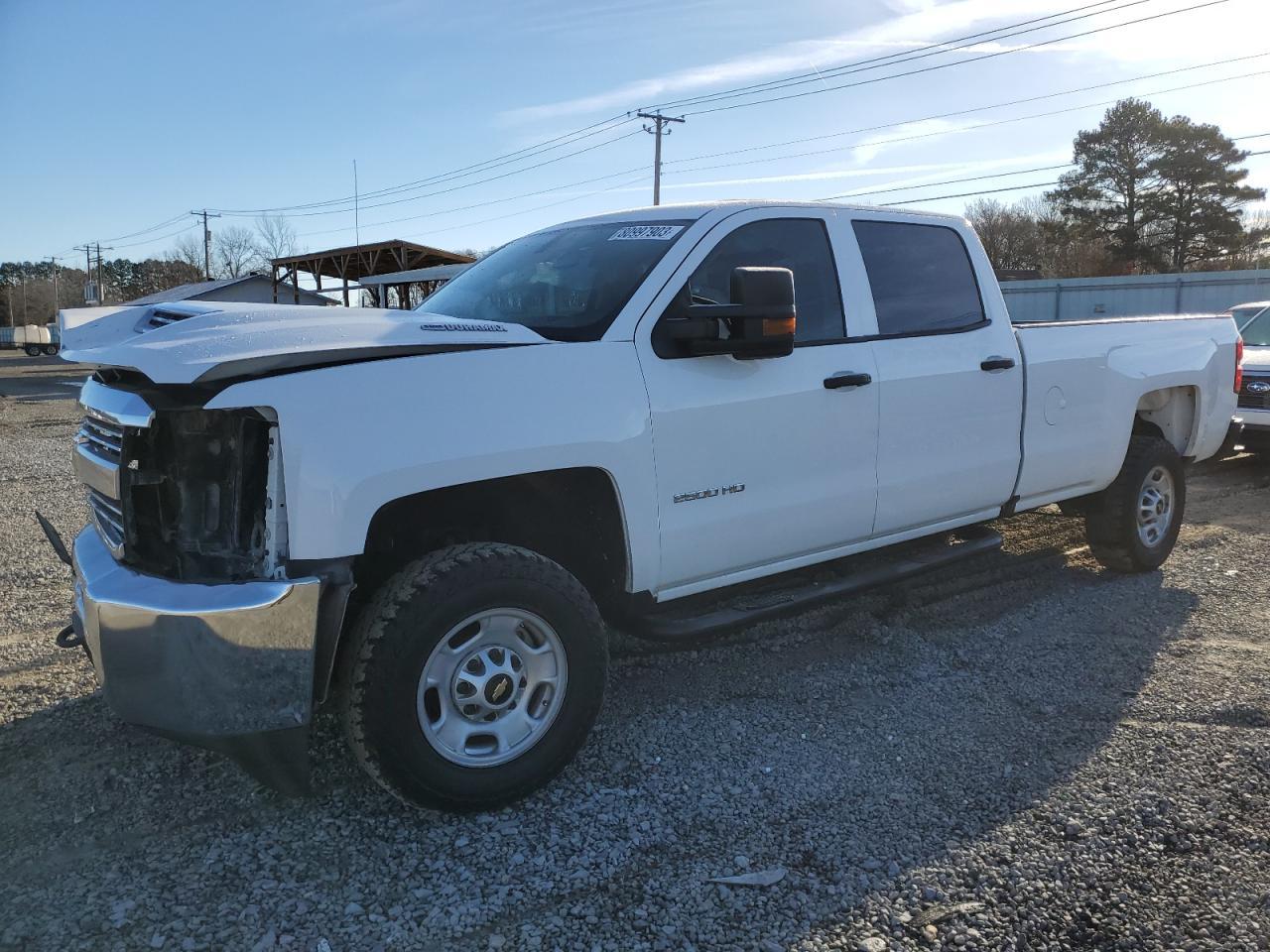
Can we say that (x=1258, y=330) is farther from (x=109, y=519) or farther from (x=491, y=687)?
(x=109, y=519)

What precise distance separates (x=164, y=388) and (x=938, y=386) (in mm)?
3198

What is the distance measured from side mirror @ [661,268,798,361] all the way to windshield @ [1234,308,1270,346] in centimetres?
985

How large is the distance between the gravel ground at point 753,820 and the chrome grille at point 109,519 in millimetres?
858

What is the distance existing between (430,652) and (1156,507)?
483 cm

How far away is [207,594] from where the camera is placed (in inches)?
103

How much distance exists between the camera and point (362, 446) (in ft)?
8.95

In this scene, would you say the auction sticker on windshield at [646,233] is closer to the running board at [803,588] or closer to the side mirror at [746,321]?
the side mirror at [746,321]

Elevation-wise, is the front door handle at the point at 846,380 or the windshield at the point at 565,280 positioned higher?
the windshield at the point at 565,280

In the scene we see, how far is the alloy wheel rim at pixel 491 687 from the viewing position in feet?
9.71

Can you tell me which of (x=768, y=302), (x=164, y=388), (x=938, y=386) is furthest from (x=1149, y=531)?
(x=164, y=388)

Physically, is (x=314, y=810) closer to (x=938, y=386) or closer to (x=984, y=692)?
(x=984, y=692)

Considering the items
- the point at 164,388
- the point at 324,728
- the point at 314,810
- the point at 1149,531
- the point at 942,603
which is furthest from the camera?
the point at 1149,531

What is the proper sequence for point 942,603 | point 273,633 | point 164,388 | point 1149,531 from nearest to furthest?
1. point 273,633
2. point 164,388
3. point 942,603
4. point 1149,531

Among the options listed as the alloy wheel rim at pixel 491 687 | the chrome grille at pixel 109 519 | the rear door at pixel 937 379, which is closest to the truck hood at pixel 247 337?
the chrome grille at pixel 109 519
